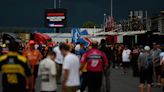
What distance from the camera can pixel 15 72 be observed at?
10.8 metres

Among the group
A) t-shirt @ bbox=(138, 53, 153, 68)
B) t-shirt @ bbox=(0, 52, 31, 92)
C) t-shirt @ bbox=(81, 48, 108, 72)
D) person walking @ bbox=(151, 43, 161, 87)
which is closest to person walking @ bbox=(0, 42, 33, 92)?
t-shirt @ bbox=(0, 52, 31, 92)

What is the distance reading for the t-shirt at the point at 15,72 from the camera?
35.3 feet

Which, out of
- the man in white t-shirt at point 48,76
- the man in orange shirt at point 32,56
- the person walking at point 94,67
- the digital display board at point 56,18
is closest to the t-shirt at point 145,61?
the man in orange shirt at point 32,56

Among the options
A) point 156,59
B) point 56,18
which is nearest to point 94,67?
point 156,59

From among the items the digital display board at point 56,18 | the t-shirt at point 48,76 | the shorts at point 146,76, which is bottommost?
the shorts at point 146,76

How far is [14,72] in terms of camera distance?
426 inches

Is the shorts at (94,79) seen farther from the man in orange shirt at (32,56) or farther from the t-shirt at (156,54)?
the t-shirt at (156,54)

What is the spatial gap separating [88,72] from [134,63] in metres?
14.7

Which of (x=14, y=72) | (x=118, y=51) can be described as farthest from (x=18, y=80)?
(x=118, y=51)

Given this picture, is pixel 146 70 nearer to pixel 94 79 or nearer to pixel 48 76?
pixel 94 79

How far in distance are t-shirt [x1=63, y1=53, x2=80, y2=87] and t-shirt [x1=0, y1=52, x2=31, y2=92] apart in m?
1.50

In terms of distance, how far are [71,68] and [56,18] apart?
5678 cm

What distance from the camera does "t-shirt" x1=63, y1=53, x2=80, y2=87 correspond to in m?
12.2

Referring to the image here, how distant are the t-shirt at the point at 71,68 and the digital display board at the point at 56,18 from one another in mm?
Answer: 56084
